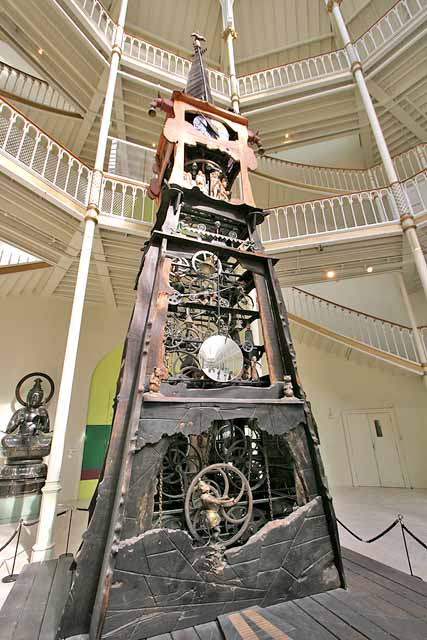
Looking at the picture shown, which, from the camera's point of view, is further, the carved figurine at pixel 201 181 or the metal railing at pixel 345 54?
the metal railing at pixel 345 54

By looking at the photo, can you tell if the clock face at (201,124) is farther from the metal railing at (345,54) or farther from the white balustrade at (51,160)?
the metal railing at (345,54)

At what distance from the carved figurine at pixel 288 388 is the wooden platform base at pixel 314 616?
3.39 feet

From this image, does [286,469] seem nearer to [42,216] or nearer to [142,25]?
[42,216]

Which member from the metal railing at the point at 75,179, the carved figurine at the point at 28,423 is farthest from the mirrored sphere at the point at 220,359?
the carved figurine at the point at 28,423

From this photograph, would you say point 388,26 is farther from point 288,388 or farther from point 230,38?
point 288,388

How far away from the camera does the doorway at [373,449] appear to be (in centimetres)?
661

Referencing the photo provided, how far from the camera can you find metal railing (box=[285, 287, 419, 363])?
6789 mm

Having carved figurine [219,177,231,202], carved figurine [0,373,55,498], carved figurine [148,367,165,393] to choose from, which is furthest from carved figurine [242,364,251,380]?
carved figurine [0,373,55,498]

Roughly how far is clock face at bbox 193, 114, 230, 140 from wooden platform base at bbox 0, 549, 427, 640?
3702 mm

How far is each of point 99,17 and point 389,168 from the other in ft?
21.9

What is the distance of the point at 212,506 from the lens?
1.49 meters

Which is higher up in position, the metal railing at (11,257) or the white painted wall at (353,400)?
the metal railing at (11,257)

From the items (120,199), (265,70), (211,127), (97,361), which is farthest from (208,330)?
(265,70)

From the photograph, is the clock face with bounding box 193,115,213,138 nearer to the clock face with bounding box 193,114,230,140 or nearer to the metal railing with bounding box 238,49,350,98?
the clock face with bounding box 193,114,230,140
